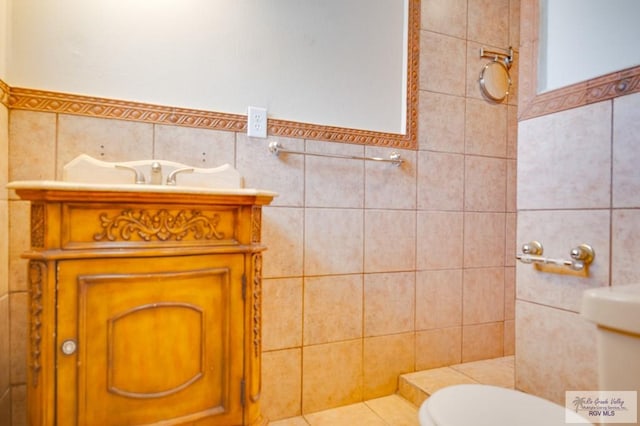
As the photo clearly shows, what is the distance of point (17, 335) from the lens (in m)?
1.20

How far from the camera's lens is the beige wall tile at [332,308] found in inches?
62.4

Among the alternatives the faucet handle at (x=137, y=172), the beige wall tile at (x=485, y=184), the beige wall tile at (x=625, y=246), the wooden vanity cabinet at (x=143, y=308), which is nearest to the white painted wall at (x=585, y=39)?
the beige wall tile at (x=625, y=246)

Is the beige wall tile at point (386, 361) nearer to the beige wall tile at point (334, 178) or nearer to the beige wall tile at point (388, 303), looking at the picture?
the beige wall tile at point (388, 303)

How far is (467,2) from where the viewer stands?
192 cm

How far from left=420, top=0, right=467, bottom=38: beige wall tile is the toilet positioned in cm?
154

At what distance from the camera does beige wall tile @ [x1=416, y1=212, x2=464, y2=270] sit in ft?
5.95

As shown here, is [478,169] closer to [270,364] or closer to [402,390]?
[402,390]

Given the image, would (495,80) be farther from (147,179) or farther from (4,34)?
(4,34)

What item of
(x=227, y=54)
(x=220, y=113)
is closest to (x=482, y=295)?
(x=220, y=113)

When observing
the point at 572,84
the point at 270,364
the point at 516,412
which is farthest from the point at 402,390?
the point at 572,84

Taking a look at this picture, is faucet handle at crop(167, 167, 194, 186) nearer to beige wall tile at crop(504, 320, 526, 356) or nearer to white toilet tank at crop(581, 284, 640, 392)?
white toilet tank at crop(581, 284, 640, 392)

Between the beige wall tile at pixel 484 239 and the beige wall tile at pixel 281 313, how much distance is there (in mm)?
962

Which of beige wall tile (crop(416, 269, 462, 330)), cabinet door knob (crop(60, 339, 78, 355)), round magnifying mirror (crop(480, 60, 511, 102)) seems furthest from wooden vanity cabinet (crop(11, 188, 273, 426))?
round magnifying mirror (crop(480, 60, 511, 102))

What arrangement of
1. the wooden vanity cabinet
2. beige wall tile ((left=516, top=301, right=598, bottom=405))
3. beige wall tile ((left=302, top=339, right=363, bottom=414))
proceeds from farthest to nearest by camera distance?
beige wall tile ((left=302, top=339, right=363, bottom=414)), beige wall tile ((left=516, top=301, right=598, bottom=405)), the wooden vanity cabinet
